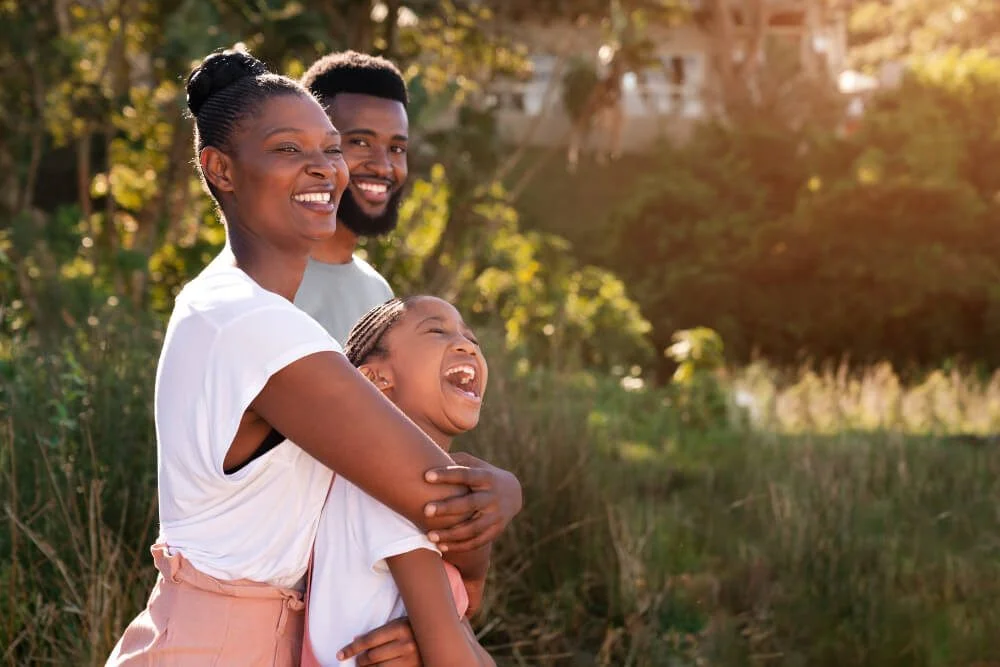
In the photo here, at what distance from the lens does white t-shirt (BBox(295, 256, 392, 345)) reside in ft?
11.0

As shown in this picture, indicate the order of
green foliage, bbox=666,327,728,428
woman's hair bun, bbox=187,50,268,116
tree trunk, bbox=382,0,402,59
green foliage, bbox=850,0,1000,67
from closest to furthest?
woman's hair bun, bbox=187,50,268,116 < green foliage, bbox=666,327,728,428 < tree trunk, bbox=382,0,402,59 < green foliage, bbox=850,0,1000,67

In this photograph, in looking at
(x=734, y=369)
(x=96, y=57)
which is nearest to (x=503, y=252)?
(x=734, y=369)

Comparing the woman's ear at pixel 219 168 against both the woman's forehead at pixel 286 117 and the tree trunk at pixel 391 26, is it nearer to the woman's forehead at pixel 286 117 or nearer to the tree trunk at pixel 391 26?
the woman's forehead at pixel 286 117

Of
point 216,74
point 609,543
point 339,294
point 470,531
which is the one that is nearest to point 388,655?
point 470,531

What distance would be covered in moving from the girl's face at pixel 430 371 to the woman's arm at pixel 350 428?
31cm

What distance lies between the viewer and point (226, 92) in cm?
239

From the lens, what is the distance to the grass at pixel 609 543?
14.4 ft

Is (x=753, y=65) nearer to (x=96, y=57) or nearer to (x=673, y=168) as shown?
(x=673, y=168)

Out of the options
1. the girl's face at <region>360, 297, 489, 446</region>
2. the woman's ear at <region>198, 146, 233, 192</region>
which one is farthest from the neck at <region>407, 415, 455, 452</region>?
the woman's ear at <region>198, 146, 233, 192</region>

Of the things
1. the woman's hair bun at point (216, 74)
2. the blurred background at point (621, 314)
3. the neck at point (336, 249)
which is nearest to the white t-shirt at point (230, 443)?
the woman's hair bun at point (216, 74)

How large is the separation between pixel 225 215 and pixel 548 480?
3.70 metres

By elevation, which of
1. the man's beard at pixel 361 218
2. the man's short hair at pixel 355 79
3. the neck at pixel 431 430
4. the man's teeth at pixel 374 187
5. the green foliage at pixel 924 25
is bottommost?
the neck at pixel 431 430

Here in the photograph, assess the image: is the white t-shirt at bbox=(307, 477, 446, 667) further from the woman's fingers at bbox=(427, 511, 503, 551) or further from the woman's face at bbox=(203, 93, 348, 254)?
the woman's face at bbox=(203, 93, 348, 254)

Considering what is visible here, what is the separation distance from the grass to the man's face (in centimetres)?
102
